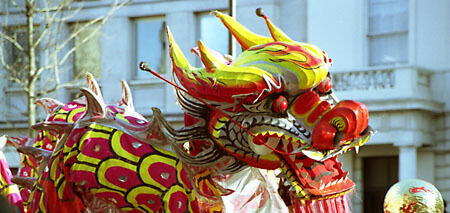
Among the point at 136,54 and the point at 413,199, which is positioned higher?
the point at 136,54

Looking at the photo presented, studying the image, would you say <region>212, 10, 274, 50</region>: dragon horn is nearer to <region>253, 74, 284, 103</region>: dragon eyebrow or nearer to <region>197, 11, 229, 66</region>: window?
<region>253, 74, 284, 103</region>: dragon eyebrow

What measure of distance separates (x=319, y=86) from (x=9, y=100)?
13.1 meters

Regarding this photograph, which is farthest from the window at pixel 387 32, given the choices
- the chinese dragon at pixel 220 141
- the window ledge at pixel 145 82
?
the chinese dragon at pixel 220 141

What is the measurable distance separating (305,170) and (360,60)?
11595mm

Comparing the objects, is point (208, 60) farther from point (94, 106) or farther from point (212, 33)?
point (212, 33)

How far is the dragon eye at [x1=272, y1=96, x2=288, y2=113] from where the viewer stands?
179 inches

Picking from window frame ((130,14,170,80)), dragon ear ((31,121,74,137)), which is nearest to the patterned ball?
dragon ear ((31,121,74,137))

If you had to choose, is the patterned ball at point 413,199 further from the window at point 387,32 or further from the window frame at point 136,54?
the window frame at point 136,54

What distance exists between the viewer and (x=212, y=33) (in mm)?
17281

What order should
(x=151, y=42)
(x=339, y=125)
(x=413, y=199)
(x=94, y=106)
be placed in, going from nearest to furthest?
(x=339, y=125)
(x=94, y=106)
(x=413, y=199)
(x=151, y=42)

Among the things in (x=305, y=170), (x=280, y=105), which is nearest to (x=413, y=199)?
(x=305, y=170)

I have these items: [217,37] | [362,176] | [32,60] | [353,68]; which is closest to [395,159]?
[362,176]

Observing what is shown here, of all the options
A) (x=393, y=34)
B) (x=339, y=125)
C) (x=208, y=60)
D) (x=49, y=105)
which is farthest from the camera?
(x=393, y=34)

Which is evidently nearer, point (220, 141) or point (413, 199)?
point (220, 141)
